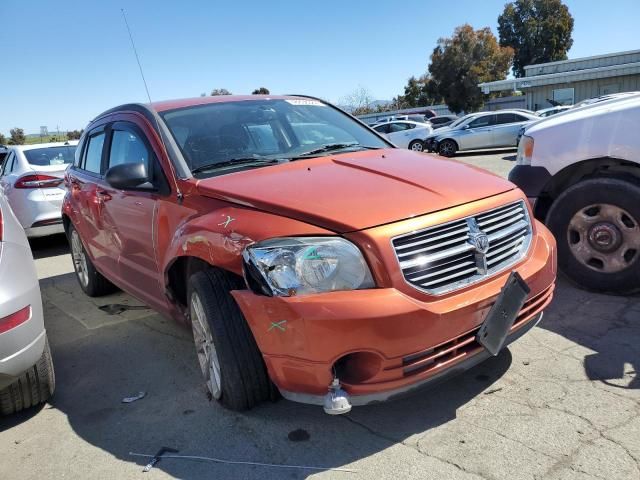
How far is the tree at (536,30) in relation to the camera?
5894 cm

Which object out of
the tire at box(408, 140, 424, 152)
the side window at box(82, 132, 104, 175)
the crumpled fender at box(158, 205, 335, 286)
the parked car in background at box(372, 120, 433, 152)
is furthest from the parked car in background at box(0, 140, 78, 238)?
the tire at box(408, 140, 424, 152)

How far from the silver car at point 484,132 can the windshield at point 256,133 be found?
588 inches

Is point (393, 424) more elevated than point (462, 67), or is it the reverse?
point (462, 67)

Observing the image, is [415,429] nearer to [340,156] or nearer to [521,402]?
[521,402]

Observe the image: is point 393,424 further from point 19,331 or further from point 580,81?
point 580,81

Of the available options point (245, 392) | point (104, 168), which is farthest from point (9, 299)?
point (104, 168)

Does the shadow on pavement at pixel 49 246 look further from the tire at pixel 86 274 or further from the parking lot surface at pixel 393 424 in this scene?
the parking lot surface at pixel 393 424

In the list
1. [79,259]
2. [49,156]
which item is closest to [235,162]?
[79,259]

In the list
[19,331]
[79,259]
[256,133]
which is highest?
[256,133]

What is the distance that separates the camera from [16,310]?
102 inches

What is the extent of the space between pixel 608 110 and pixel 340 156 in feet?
7.28

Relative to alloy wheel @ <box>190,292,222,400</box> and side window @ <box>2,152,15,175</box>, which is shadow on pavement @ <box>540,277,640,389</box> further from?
A: side window @ <box>2,152,15,175</box>

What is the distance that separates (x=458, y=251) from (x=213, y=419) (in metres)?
1.57

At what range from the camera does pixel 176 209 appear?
296cm
